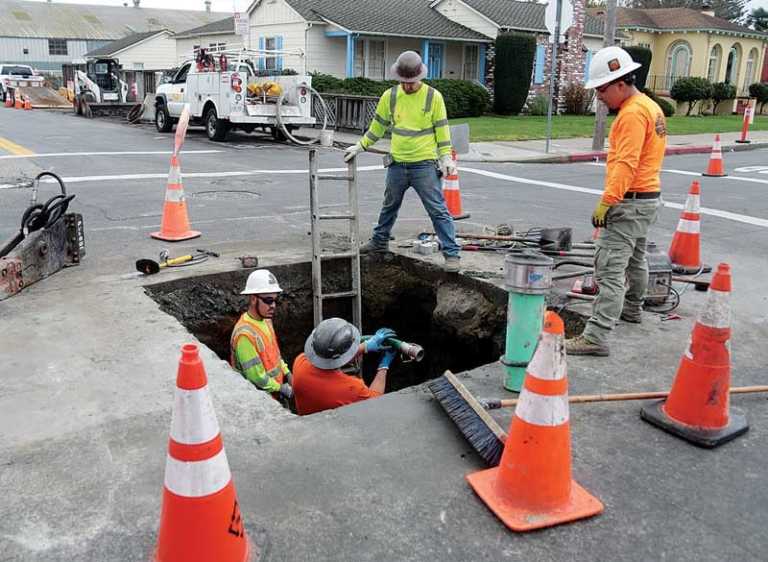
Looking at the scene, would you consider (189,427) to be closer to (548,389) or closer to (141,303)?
(548,389)

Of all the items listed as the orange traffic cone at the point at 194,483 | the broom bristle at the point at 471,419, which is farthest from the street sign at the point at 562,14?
the orange traffic cone at the point at 194,483

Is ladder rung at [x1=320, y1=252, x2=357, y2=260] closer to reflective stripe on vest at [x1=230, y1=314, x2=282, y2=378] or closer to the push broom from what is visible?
reflective stripe on vest at [x1=230, y1=314, x2=282, y2=378]

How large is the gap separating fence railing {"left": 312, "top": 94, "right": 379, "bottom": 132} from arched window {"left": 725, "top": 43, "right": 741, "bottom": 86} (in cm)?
2726

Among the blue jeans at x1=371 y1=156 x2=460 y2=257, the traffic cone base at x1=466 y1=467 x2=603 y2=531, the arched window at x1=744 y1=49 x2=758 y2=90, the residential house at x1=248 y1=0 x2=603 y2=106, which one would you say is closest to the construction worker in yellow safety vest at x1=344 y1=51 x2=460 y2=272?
the blue jeans at x1=371 y1=156 x2=460 y2=257

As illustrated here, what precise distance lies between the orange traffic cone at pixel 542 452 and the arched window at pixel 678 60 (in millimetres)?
38962

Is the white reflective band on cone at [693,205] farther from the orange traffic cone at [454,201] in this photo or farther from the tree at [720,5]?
the tree at [720,5]

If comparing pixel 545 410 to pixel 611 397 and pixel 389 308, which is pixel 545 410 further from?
pixel 389 308

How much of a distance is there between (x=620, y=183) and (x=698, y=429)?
5.13ft

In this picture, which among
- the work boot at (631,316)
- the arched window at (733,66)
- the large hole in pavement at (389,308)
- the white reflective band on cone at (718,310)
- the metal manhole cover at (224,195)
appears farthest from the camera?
the arched window at (733,66)

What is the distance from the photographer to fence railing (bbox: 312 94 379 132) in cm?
2078

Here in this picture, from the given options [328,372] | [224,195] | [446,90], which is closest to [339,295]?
[328,372]

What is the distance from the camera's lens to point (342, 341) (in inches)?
170

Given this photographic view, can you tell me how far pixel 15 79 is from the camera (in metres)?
36.5

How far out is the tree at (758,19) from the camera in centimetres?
5619
